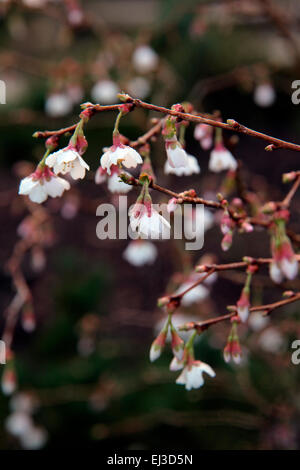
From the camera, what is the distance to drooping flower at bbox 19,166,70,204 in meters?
0.84

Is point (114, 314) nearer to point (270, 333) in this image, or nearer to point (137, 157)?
point (270, 333)

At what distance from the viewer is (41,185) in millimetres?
844

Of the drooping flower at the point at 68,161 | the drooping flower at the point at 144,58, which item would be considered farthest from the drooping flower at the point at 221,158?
the drooping flower at the point at 144,58

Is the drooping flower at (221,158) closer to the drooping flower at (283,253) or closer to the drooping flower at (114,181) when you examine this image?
the drooping flower at (114,181)

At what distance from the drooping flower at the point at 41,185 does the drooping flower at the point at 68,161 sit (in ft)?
0.13

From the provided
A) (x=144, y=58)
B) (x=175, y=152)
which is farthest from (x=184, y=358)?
(x=144, y=58)

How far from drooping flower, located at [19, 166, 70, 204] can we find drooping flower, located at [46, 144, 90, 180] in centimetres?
4

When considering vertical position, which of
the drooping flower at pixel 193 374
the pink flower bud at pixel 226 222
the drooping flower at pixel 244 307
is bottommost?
the drooping flower at pixel 193 374

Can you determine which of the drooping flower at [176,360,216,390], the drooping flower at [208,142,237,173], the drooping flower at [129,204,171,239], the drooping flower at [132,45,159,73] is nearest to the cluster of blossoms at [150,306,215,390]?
the drooping flower at [176,360,216,390]

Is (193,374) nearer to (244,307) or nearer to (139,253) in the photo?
(244,307)

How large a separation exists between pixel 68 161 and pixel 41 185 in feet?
0.35

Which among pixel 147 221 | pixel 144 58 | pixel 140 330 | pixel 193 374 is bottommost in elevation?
pixel 193 374

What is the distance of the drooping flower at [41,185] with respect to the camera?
2.74ft
